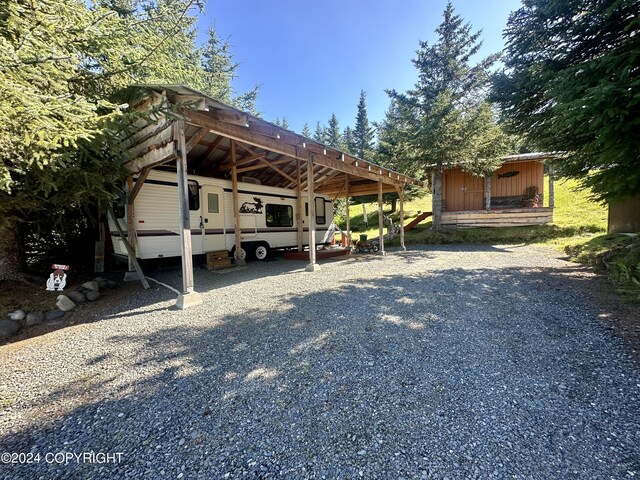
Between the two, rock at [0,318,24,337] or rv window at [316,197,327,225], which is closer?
rock at [0,318,24,337]

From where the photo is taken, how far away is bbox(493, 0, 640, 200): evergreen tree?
12.2ft

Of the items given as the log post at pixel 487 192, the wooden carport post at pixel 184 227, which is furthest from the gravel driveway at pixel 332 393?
the log post at pixel 487 192

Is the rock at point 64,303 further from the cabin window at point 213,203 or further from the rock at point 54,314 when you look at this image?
the cabin window at point 213,203

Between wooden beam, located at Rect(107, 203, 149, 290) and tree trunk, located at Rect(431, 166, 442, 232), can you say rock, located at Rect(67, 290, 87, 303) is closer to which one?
wooden beam, located at Rect(107, 203, 149, 290)

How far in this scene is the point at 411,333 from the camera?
321cm

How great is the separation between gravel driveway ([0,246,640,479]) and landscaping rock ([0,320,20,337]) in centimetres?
47

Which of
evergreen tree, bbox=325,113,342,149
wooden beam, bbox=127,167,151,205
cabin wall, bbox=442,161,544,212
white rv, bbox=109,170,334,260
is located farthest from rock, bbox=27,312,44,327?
evergreen tree, bbox=325,113,342,149

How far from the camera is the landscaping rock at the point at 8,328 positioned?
354cm

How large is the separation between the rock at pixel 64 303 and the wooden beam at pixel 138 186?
249 cm

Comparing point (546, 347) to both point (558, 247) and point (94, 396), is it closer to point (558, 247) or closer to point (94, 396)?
point (94, 396)

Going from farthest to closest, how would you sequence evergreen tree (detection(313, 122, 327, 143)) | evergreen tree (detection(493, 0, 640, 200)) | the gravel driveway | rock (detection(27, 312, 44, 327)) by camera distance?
evergreen tree (detection(313, 122, 327, 143)) → rock (detection(27, 312, 44, 327)) → evergreen tree (detection(493, 0, 640, 200)) → the gravel driveway

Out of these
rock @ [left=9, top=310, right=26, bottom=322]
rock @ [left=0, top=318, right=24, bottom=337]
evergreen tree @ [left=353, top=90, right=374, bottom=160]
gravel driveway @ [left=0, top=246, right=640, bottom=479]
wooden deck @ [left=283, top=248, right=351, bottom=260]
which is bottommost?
gravel driveway @ [left=0, top=246, right=640, bottom=479]

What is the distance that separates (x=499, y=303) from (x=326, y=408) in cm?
354

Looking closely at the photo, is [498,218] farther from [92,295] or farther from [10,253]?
[10,253]
